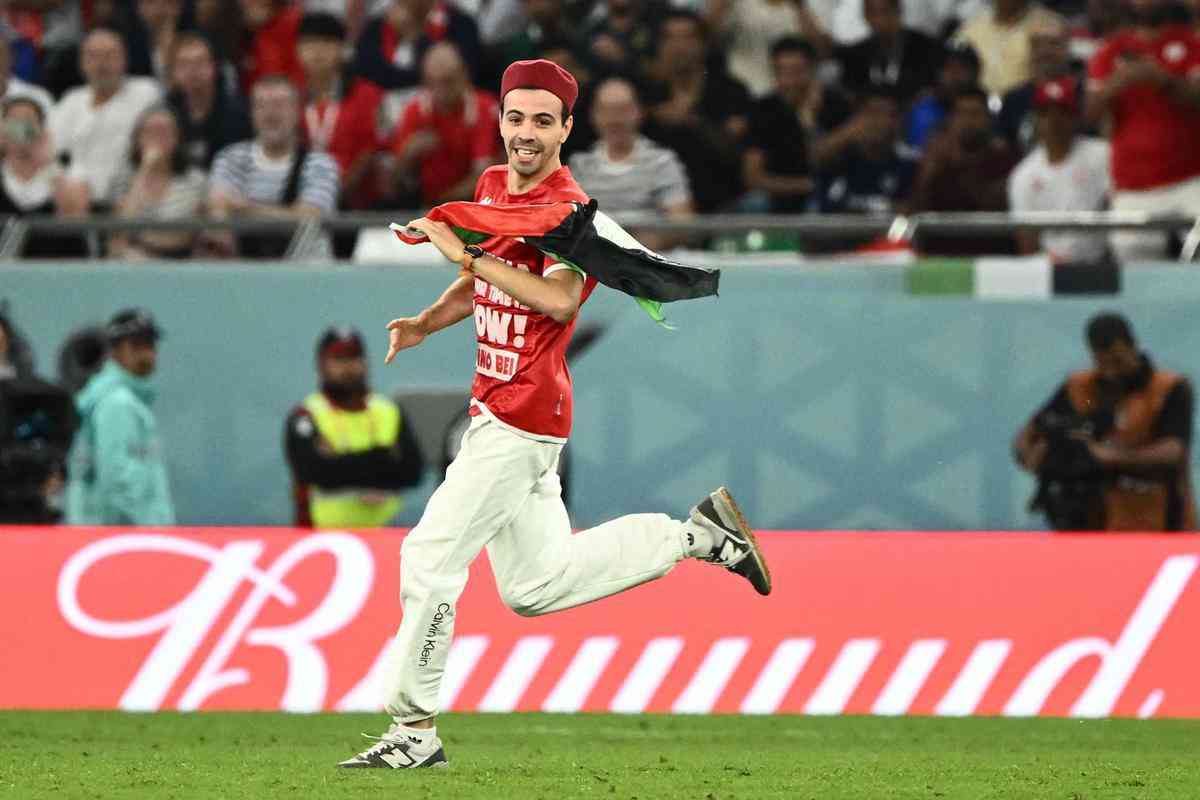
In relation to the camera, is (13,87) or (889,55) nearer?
(13,87)

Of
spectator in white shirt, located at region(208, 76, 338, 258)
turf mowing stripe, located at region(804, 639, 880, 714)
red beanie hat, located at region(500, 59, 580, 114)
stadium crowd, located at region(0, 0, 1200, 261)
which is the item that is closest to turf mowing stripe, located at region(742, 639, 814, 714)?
turf mowing stripe, located at region(804, 639, 880, 714)

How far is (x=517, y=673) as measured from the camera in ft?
29.9

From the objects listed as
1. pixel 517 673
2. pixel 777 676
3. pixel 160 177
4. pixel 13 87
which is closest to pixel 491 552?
pixel 517 673

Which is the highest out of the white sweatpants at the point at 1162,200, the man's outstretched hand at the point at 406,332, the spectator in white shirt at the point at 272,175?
the white sweatpants at the point at 1162,200

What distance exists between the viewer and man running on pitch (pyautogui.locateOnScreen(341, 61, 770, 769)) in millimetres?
6480

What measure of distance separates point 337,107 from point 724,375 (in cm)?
316

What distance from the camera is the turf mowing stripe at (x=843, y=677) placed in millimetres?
9070

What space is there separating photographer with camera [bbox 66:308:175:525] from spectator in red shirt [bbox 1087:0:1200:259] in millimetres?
5368

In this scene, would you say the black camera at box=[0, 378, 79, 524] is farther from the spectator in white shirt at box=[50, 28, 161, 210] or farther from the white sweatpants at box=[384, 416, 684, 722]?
the white sweatpants at box=[384, 416, 684, 722]

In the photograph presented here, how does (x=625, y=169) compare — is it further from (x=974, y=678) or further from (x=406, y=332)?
(x=406, y=332)

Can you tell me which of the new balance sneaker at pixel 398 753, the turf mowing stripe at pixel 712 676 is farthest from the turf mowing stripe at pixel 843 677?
the new balance sneaker at pixel 398 753

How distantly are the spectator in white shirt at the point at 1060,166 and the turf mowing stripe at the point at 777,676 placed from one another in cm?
400

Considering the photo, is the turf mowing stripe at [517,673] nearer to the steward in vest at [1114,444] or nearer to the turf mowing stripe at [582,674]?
the turf mowing stripe at [582,674]

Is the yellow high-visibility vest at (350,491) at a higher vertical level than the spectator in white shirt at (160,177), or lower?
lower
